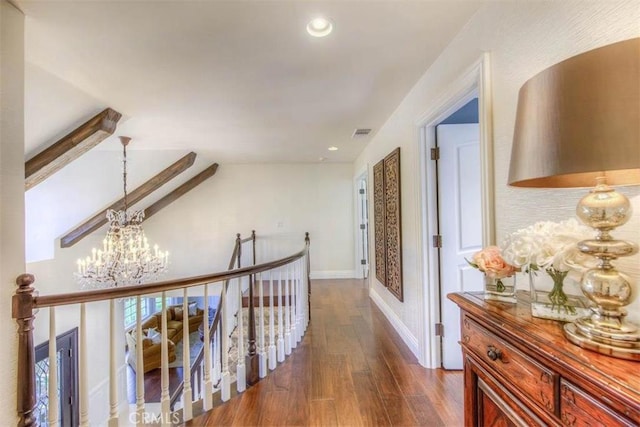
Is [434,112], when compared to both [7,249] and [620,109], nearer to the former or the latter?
[620,109]

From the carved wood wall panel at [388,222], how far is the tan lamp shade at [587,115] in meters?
2.27

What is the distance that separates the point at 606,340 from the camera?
0.67 m

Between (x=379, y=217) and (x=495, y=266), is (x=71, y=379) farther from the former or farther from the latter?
(x=495, y=266)

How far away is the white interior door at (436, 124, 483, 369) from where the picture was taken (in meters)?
2.37

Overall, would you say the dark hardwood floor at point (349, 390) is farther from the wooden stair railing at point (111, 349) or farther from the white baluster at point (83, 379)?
the white baluster at point (83, 379)

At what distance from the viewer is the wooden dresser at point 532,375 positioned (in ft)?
1.89

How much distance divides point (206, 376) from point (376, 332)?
1873 millimetres

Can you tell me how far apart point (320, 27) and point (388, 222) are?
226 cm

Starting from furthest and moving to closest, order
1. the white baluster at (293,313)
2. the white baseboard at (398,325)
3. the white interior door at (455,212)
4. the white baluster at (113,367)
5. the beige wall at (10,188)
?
the white baluster at (293,313) < the white baseboard at (398,325) < the white interior door at (455,212) < the white baluster at (113,367) < the beige wall at (10,188)

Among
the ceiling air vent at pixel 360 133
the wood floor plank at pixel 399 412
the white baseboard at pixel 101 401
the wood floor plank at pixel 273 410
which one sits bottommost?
the white baseboard at pixel 101 401

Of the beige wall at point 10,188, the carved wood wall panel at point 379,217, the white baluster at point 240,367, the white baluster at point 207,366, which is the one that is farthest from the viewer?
the carved wood wall panel at point 379,217

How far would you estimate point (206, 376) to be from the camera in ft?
6.25

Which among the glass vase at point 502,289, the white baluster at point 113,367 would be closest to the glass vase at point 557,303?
the glass vase at point 502,289

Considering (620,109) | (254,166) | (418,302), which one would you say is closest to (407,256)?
(418,302)
